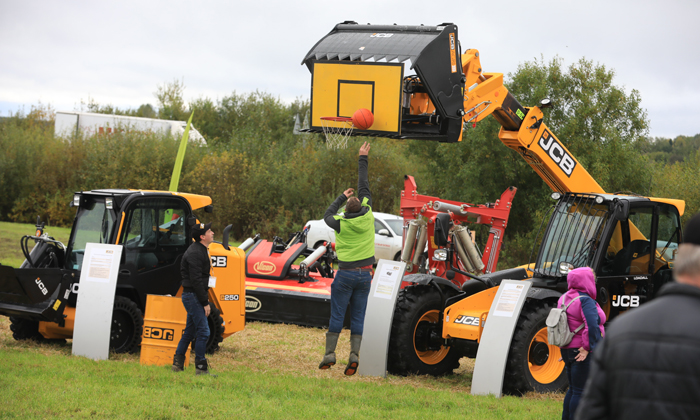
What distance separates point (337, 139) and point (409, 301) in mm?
2087

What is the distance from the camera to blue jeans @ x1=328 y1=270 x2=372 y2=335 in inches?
287

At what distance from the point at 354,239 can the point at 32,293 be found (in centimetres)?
383

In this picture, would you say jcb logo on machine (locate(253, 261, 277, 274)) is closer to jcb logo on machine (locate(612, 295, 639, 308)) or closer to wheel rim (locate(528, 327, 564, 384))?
wheel rim (locate(528, 327, 564, 384))

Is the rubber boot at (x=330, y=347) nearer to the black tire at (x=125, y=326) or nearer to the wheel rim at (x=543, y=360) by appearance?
the wheel rim at (x=543, y=360)

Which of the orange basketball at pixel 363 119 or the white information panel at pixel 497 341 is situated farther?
the orange basketball at pixel 363 119

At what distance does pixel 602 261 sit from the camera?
706cm

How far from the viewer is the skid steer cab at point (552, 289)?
6871 mm

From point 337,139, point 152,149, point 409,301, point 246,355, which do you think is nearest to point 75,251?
point 246,355

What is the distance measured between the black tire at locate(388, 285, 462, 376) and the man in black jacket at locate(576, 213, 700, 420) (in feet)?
17.5

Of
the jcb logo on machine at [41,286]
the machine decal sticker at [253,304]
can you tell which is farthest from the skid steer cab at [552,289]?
the jcb logo on machine at [41,286]

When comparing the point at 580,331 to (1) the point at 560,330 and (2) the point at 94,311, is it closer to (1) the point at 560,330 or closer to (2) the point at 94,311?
(1) the point at 560,330

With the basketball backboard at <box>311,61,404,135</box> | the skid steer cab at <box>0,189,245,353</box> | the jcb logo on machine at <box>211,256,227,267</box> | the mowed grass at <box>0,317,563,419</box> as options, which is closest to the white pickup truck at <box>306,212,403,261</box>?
the skid steer cab at <box>0,189,245,353</box>

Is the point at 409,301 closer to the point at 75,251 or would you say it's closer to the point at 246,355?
the point at 246,355

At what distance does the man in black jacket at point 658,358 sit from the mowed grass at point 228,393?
3.83 m
